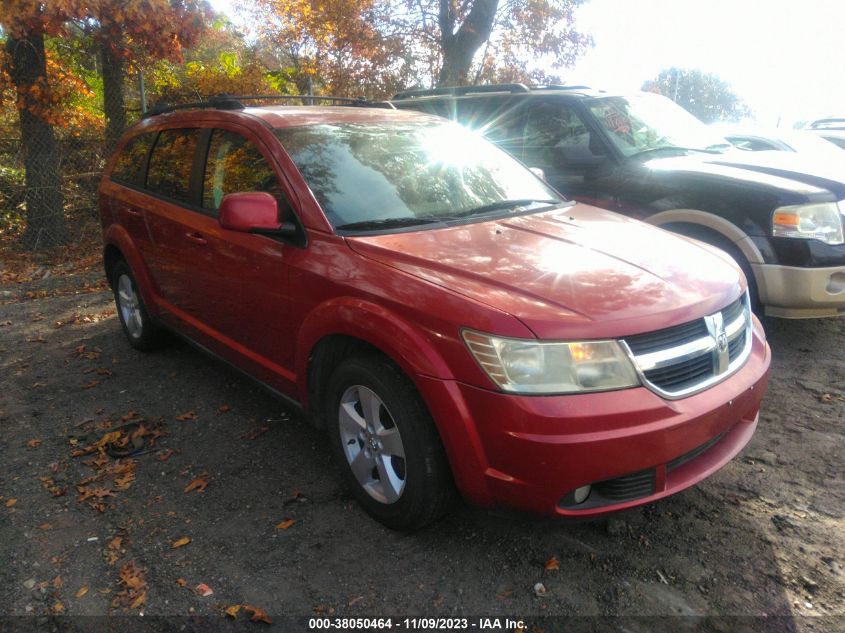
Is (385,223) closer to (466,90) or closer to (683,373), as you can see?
(683,373)

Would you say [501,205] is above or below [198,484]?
above

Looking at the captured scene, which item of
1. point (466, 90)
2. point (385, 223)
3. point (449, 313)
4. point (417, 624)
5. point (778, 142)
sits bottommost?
point (417, 624)

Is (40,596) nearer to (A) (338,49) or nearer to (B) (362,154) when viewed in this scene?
(B) (362,154)

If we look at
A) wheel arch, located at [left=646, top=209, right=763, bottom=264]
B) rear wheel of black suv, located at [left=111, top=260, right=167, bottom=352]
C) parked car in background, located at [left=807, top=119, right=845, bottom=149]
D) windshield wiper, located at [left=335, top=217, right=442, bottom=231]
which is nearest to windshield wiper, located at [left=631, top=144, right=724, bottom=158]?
wheel arch, located at [left=646, top=209, right=763, bottom=264]

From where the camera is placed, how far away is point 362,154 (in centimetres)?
359

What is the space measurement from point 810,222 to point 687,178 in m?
0.89

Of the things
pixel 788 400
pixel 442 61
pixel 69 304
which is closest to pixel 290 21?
pixel 442 61

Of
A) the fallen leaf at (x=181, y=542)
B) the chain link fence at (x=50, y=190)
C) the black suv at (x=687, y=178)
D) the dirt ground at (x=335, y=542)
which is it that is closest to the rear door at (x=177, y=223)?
the dirt ground at (x=335, y=542)

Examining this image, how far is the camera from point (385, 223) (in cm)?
324

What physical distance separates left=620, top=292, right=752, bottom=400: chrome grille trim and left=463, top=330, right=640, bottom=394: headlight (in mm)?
136

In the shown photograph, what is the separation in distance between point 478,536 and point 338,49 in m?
12.2

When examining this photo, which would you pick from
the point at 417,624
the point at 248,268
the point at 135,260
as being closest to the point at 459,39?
the point at 135,260

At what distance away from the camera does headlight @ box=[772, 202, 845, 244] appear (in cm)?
461

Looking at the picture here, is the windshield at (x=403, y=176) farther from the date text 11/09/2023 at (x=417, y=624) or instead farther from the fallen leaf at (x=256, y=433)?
the date text 11/09/2023 at (x=417, y=624)
